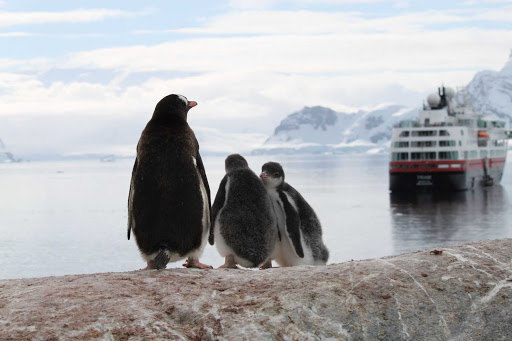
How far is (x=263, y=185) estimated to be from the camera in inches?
312

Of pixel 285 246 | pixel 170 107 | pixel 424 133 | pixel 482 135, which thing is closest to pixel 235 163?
pixel 285 246

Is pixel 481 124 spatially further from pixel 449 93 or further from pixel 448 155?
pixel 448 155

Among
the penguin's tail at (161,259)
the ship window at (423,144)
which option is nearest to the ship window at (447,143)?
the ship window at (423,144)

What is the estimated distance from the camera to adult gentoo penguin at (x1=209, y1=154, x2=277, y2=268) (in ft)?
24.4

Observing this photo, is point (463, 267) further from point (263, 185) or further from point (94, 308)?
point (94, 308)

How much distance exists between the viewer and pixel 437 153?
69.1 meters

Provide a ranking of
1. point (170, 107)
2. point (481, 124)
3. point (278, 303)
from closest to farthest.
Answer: point (278, 303)
point (170, 107)
point (481, 124)

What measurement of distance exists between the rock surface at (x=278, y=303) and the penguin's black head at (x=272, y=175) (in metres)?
2.36

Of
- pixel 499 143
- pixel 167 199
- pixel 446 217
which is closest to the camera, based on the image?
pixel 167 199

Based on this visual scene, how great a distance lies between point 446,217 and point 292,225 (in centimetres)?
4579

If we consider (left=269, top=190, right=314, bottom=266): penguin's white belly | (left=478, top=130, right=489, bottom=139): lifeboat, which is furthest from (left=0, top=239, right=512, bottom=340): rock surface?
(left=478, top=130, right=489, bottom=139): lifeboat

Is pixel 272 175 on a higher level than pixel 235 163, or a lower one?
lower

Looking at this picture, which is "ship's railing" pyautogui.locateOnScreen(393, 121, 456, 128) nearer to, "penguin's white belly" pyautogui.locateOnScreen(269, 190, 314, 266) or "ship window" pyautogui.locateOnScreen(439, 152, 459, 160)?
"ship window" pyautogui.locateOnScreen(439, 152, 459, 160)

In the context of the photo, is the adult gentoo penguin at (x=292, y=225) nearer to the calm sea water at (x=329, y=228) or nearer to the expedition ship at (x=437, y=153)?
the calm sea water at (x=329, y=228)
